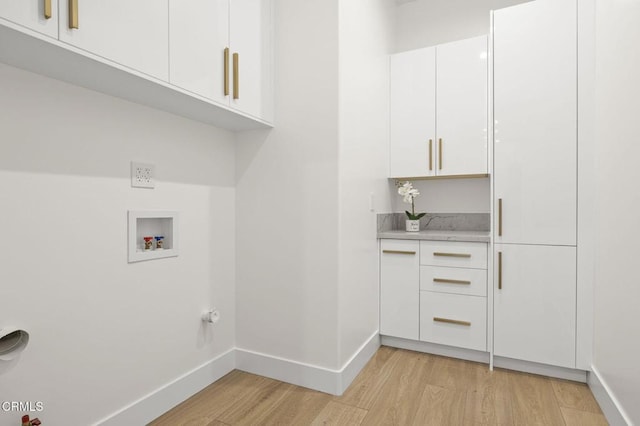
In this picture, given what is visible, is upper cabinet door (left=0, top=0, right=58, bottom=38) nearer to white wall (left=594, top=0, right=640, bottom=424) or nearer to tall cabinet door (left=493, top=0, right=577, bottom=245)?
white wall (left=594, top=0, right=640, bottom=424)

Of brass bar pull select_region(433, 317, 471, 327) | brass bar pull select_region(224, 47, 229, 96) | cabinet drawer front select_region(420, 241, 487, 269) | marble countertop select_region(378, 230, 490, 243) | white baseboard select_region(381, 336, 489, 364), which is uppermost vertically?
brass bar pull select_region(224, 47, 229, 96)

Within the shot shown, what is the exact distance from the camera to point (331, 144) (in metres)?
1.90

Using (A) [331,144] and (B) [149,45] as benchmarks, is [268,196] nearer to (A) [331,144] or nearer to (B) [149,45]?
(A) [331,144]

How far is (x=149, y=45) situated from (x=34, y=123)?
51 centimetres

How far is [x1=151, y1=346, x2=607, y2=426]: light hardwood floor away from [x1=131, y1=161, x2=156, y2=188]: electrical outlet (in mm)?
1153

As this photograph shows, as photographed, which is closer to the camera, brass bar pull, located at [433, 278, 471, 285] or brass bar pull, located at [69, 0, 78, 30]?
brass bar pull, located at [69, 0, 78, 30]

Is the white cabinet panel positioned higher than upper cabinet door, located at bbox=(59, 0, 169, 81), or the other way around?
upper cabinet door, located at bbox=(59, 0, 169, 81)

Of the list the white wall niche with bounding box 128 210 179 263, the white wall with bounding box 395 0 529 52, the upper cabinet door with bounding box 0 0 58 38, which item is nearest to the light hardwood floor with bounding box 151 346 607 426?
the white wall niche with bounding box 128 210 179 263

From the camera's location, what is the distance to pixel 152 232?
1744 millimetres

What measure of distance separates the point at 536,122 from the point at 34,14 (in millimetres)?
2418

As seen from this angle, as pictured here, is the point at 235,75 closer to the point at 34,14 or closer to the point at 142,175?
the point at 142,175

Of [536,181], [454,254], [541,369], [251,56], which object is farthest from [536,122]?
[251,56]

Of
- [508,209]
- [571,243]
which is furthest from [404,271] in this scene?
[571,243]

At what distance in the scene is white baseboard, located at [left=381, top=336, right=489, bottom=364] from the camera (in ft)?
7.54
